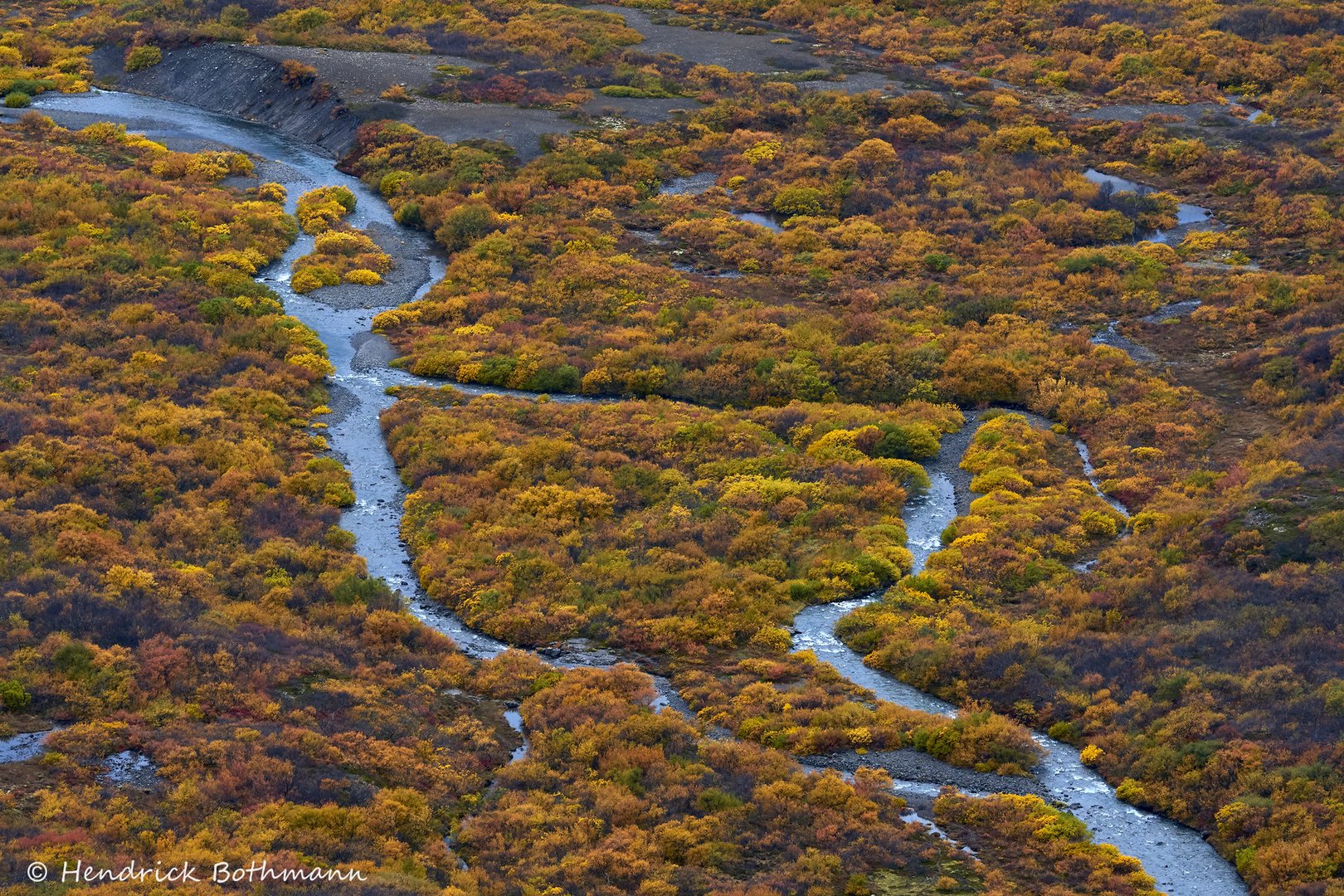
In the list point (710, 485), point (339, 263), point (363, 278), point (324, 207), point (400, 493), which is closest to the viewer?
point (710, 485)

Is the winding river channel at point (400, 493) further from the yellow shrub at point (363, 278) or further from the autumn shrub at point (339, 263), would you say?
the yellow shrub at point (363, 278)

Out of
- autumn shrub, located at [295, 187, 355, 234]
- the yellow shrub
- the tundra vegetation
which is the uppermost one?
the tundra vegetation

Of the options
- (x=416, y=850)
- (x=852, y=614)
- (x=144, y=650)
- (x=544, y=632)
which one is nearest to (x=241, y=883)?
(x=416, y=850)

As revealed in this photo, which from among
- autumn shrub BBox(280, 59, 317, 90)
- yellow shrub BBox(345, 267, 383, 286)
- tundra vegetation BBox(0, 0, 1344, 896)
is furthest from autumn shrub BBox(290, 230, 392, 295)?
autumn shrub BBox(280, 59, 317, 90)

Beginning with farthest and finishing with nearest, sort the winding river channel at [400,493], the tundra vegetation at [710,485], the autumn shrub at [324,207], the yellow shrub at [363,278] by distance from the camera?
the autumn shrub at [324,207]
the yellow shrub at [363,278]
the winding river channel at [400,493]
the tundra vegetation at [710,485]

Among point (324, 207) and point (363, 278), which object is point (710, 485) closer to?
point (363, 278)

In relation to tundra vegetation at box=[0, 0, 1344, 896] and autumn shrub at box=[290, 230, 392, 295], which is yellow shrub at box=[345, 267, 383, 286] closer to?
autumn shrub at box=[290, 230, 392, 295]

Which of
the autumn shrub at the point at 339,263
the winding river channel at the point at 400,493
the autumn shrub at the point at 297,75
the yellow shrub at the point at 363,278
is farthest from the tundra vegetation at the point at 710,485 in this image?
the yellow shrub at the point at 363,278

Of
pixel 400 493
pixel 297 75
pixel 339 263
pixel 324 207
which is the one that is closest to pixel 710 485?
pixel 400 493
